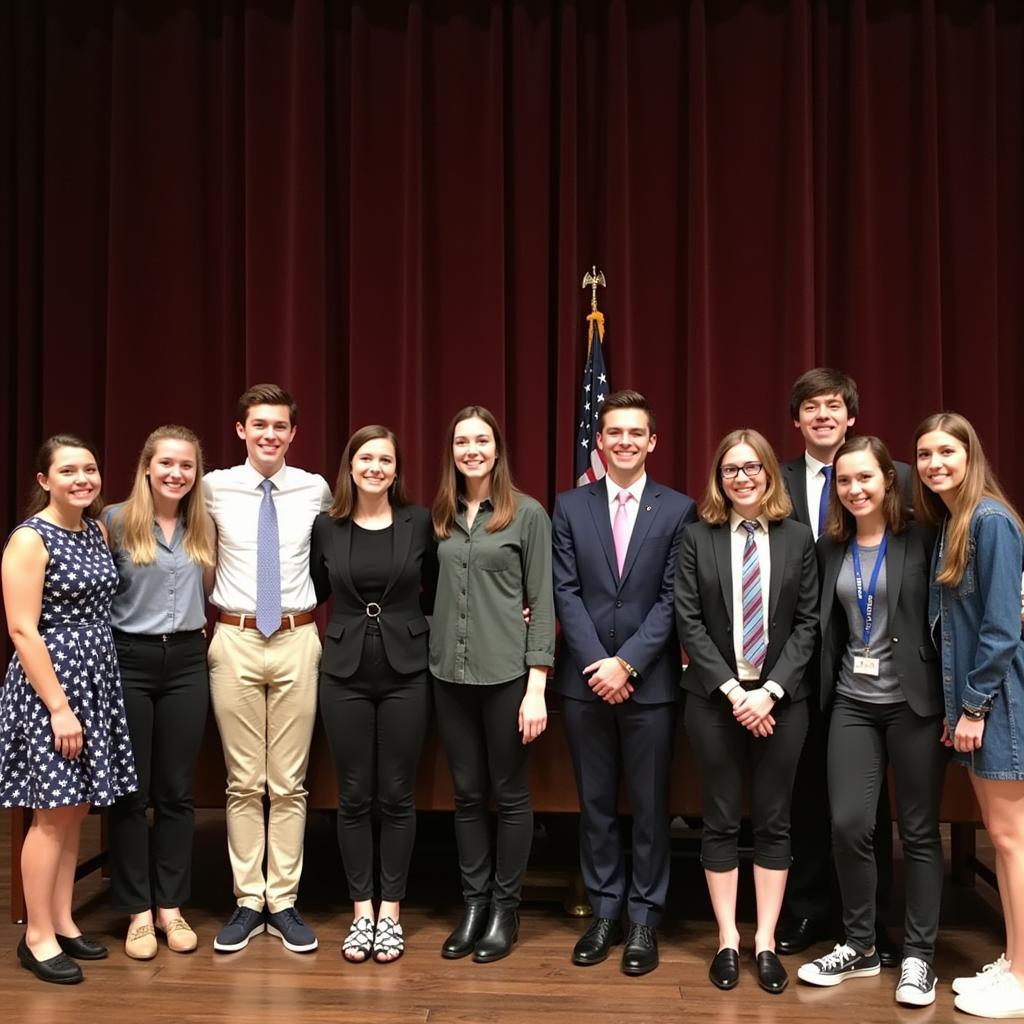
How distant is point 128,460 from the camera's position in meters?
5.11

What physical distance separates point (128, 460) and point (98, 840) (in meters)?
1.90

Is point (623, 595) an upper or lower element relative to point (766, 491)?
lower

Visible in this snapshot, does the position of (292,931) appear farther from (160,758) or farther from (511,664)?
(511,664)

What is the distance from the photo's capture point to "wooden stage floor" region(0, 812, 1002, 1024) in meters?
2.61

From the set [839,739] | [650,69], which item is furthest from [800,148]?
[839,739]

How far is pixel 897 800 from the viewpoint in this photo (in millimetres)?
2758

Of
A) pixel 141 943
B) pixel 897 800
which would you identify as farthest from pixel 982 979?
pixel 141 943

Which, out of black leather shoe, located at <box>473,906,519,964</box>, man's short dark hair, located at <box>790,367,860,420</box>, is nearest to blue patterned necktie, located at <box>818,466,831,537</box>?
man's short dark hair, located at <box>790,367,860,420</box>

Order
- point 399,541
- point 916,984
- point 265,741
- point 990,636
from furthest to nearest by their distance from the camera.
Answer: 1. point 265,741
2. point 399,541
3. point 916,984
4. point 990,636

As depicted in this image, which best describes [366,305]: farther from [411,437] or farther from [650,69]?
[650,69]

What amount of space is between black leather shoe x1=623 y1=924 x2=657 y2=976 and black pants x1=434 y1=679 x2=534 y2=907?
0.37 m

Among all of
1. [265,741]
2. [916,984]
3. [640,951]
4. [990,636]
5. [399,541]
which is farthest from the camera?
[265,741]

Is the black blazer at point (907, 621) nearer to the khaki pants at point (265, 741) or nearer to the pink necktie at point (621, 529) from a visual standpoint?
the pink necktie at point (621, 529)

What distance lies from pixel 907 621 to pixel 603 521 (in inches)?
35.4
